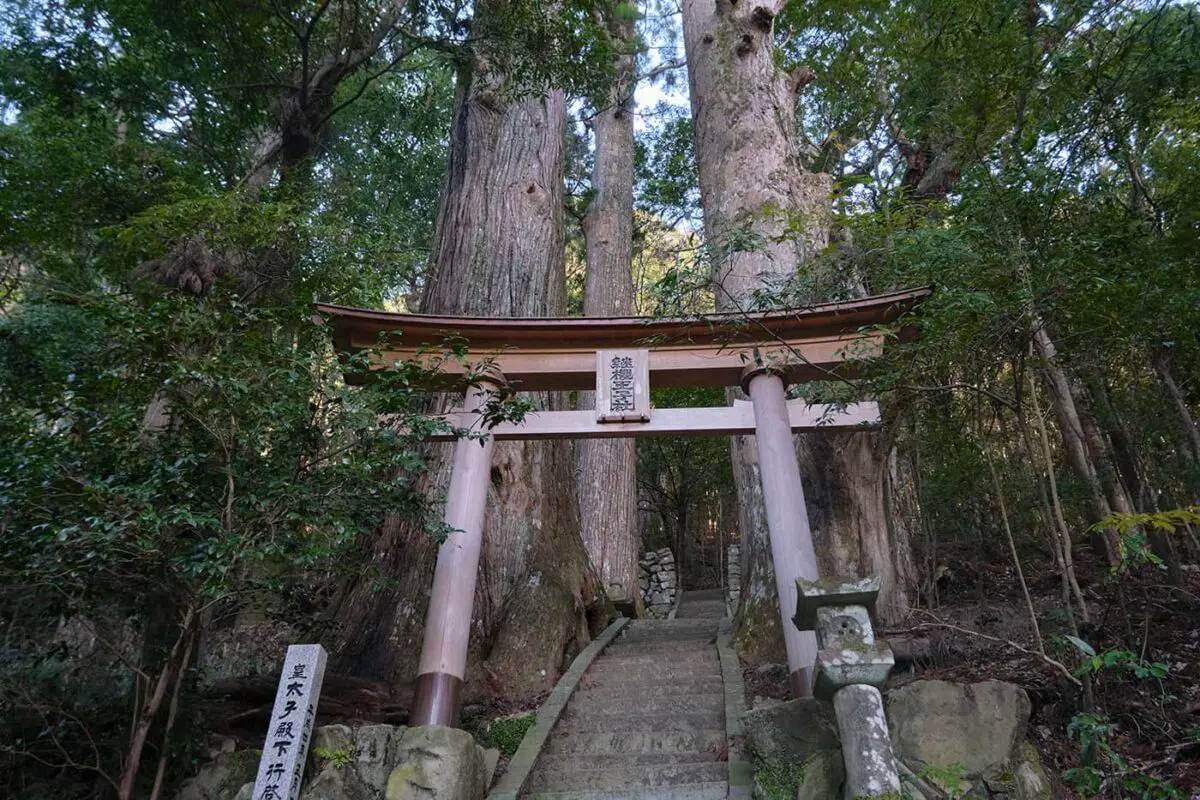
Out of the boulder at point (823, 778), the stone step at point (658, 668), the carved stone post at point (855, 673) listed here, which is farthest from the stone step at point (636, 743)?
the carved stone post at point (855, 673)

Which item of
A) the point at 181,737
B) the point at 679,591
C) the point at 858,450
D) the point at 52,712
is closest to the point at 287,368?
the point at 181,737

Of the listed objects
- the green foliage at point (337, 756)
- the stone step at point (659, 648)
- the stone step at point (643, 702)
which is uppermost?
the stone step at point (659, 648)

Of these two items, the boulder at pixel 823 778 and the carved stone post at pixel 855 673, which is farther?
the boulder at pixel 823 778

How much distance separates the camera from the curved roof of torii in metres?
5.21

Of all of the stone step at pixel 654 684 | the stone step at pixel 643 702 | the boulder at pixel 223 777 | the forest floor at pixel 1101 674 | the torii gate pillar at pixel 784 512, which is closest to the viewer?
the forest floor at pixel 1101 674

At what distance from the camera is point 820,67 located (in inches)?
423

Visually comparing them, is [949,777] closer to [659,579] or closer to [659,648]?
[659,648]

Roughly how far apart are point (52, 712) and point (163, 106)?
19.9 ft

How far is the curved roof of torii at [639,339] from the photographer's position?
205 inches

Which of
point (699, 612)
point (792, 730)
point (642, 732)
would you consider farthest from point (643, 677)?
point (699, 612)

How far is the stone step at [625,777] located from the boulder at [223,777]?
1.48m

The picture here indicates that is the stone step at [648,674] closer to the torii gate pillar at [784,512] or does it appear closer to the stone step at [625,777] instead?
the torii gate pillar at [784,512]

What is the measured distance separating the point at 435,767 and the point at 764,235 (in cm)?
526

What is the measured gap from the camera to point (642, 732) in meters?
4.81
